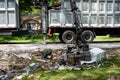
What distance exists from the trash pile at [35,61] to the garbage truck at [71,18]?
3.65 m

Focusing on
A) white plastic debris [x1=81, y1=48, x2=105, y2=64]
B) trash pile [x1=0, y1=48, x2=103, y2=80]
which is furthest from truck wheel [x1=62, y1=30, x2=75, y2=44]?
white plastic debris [x1=81, y1=48, x2=105, y2=64]

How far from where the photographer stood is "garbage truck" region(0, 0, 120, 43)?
17.2 metres

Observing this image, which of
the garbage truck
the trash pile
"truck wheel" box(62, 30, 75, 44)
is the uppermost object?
the garbage truck

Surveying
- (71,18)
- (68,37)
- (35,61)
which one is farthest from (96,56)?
(68,37)

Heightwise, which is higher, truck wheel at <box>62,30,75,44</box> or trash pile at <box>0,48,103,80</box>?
truck wheel at <box>62,30,75,44</box>

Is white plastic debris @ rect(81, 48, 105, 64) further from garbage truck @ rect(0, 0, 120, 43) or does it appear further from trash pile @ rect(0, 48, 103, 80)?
garbage truck @ rect(0, 0, 120, 43)

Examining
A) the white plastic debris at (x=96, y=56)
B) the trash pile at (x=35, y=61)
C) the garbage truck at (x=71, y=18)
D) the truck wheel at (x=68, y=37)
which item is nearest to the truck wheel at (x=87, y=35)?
the garbage truck at (x=71, y=18)

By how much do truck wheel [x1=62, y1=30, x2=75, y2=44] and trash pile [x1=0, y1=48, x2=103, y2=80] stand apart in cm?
358

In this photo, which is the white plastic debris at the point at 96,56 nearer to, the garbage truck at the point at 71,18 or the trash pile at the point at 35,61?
the trash pile at the point at 35,61

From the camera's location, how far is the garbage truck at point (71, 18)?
17.2 meters

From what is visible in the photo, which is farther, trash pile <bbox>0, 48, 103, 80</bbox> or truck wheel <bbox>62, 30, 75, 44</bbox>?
truck wheel <bbox>62, 30, 75, 44</bbox>

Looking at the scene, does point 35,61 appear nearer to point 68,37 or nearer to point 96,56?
point 96,56

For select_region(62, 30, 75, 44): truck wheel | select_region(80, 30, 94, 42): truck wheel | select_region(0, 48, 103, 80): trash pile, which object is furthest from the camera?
select_region(80, 30, 94, 42): truck wheel

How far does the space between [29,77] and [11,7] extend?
A: 9.50 m
